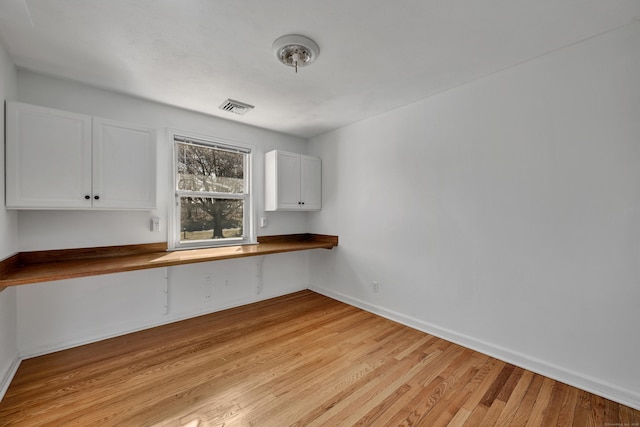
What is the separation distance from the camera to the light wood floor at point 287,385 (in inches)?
63.9

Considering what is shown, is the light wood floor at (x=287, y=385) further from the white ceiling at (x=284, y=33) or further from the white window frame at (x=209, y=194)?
the white ceiling at (x=284, y=33)

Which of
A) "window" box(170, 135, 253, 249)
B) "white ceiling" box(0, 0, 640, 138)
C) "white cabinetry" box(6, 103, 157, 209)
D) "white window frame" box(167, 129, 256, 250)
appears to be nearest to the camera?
"white ceiling" box(0, 0, 640, 138)

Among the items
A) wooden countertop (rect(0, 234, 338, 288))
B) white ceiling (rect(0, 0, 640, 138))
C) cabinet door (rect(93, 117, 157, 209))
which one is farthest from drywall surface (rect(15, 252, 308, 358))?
white ceiling (rect(0, 0, 640, 138))

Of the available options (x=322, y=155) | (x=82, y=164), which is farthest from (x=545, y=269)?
(x=82, y=164)

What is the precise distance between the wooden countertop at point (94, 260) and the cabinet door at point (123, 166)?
1.66 feet

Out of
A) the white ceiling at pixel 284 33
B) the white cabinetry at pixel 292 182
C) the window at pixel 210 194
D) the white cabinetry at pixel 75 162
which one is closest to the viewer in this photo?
the white ceiling at pixel 284 33

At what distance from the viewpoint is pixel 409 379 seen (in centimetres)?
199

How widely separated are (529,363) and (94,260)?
377 centimetres

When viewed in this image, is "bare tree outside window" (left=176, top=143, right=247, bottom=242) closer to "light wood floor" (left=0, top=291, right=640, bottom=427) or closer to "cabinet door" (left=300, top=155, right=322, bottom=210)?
"cabinet door" (left=300, top=155, right=322, bottom=210)

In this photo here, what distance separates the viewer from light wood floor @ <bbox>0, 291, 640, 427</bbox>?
162cm

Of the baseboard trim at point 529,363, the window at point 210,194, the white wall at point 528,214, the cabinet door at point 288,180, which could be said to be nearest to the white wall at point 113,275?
the window at point 210,194

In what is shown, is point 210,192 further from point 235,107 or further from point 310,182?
point 310,182

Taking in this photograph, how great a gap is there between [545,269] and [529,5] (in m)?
1.77

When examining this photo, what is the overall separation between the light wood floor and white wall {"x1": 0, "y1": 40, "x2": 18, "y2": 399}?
4.9 inches
